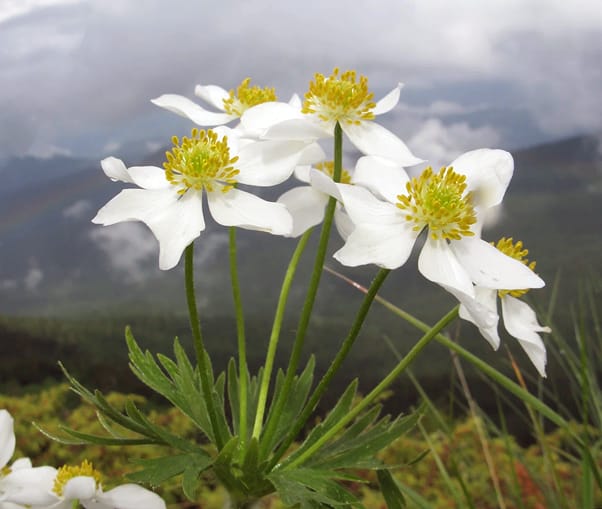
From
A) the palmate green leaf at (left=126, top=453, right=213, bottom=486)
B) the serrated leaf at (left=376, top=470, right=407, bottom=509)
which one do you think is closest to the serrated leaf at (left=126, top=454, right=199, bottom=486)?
the palmate green leaf at (left=126, top=453, right=213, bottom=486)

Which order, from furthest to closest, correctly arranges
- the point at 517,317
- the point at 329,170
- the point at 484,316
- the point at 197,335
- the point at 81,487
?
the point at 329,170 < the point at 81,487 < the point at 517,317 < the point at 197,335 < the point at 484,316

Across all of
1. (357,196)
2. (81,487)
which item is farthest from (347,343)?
(81,487)

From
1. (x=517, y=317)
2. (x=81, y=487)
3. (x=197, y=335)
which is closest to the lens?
(x=197, y=335)

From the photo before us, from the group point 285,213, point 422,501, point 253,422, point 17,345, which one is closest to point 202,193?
point 285,213

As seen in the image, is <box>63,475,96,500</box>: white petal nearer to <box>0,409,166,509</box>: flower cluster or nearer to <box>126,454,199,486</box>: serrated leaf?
<box>0,409,166,509</box>: flower cluster

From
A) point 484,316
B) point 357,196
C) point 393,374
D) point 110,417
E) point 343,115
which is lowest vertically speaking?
point 110,417

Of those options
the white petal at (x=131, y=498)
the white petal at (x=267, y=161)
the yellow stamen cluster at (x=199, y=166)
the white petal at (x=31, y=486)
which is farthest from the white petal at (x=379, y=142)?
the white petal at (x=31, y=486)

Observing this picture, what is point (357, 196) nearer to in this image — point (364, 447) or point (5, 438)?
point (364, 447)

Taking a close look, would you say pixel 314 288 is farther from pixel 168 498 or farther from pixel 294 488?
pixel 168 498
